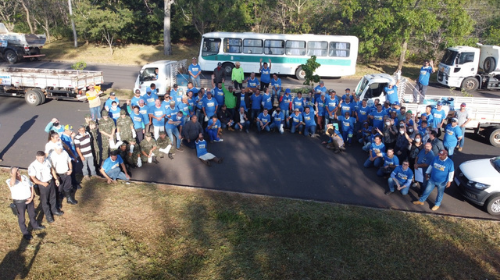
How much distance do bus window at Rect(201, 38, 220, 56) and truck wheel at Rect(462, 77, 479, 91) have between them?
14.7m

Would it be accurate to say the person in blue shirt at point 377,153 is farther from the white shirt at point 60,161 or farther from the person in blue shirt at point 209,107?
the white shirt at point 60,161

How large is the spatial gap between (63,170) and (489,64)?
2246cm

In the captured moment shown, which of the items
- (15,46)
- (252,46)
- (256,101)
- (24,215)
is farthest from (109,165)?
(15,46)

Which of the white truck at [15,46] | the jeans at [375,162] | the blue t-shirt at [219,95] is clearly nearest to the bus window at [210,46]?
the blue t-shirt at [219,95]

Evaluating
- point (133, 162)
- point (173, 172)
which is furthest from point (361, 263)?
point (133, 162)

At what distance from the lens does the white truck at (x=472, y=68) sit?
20297mm

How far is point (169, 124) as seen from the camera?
38.4 feet

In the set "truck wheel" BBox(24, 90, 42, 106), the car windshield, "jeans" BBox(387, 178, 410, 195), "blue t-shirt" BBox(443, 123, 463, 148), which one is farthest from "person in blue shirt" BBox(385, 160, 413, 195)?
"truck wheel" BBox(24, 90, 42, 106)

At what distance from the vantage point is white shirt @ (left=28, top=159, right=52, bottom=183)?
742 cm

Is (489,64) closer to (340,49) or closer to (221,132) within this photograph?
(340,49)

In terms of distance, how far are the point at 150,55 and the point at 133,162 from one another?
75.5 feet

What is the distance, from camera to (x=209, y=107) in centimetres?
1292

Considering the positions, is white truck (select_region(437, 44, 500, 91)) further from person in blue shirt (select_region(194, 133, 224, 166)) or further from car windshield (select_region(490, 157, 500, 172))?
person in blue shirt (select_region(194, 133, 224, 166))

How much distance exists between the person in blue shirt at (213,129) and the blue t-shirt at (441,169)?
22.3 feet
